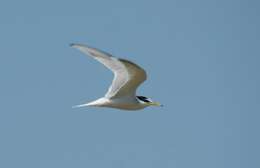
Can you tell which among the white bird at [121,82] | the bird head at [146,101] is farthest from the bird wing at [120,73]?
the bird head at [146,101]

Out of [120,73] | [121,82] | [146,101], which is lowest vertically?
[146,101]

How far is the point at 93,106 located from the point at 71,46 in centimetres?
203

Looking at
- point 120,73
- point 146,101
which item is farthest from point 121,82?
point 146,101

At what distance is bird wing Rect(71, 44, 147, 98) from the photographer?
23.3 metres

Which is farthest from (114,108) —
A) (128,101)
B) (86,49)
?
(86,49)

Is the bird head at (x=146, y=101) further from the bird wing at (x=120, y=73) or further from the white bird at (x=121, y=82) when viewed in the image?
the bird wing at (x=120, y=73)

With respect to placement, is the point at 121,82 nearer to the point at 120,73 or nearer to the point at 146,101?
the point at 120,73

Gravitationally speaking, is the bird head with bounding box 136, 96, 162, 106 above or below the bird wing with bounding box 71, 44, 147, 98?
below

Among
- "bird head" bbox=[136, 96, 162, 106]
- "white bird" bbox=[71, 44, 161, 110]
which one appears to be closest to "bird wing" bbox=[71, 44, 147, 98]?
"white bird" bbox=[71, 44, 161, 110]

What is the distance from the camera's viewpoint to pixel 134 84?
24.4 meters

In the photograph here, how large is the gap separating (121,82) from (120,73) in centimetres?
40

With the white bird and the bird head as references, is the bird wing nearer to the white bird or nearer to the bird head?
the white bird

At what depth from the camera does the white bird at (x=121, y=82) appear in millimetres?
23359

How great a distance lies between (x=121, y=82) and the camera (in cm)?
2420
